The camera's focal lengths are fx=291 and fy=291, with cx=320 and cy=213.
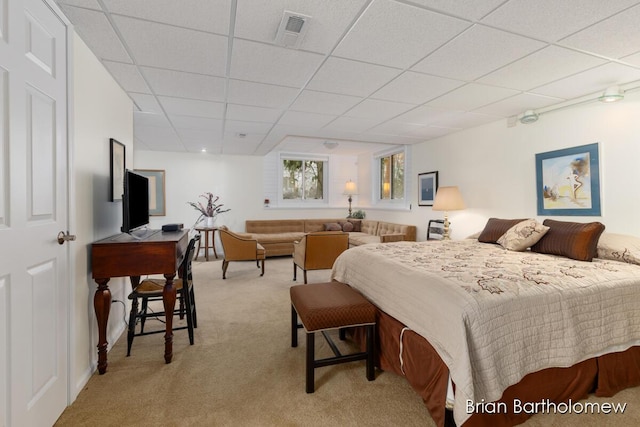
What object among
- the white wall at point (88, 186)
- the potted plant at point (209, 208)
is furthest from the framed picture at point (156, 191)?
the white wall at point (88, 186)

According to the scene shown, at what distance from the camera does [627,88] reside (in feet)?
8.98

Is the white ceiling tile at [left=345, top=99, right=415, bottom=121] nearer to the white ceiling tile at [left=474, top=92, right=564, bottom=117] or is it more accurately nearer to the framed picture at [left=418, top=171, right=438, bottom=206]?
the white ceiling tile at [left=474, top=92, right=564, bottom=117]

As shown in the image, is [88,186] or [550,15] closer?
[550,15]

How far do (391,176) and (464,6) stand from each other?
5.00 meters

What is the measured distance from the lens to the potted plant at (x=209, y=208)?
6410 mm

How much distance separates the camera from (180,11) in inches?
67.1

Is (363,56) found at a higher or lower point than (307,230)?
higher

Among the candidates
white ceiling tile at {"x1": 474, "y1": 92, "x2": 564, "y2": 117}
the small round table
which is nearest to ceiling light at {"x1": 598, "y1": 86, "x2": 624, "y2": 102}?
white ceiling tile at {"x1": 474, "y1": 92, "x2": 564, "y2": 117}

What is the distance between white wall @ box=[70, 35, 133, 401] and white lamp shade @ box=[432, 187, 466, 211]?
13.1ft

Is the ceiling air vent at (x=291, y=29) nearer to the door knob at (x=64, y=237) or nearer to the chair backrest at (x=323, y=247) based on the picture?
the door knob at (x=64, y=237)

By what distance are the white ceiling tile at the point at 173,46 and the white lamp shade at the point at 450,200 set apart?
10.9 ft

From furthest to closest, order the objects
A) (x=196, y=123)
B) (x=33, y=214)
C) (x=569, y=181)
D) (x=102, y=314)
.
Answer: (x=196, y=123)
(x=569, y=181)
(x=102, y=314)
(x=33, y=214)

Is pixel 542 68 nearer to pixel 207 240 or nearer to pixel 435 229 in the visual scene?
pixel 435 229

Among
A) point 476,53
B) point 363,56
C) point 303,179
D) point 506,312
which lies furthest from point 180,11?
point 303,179
